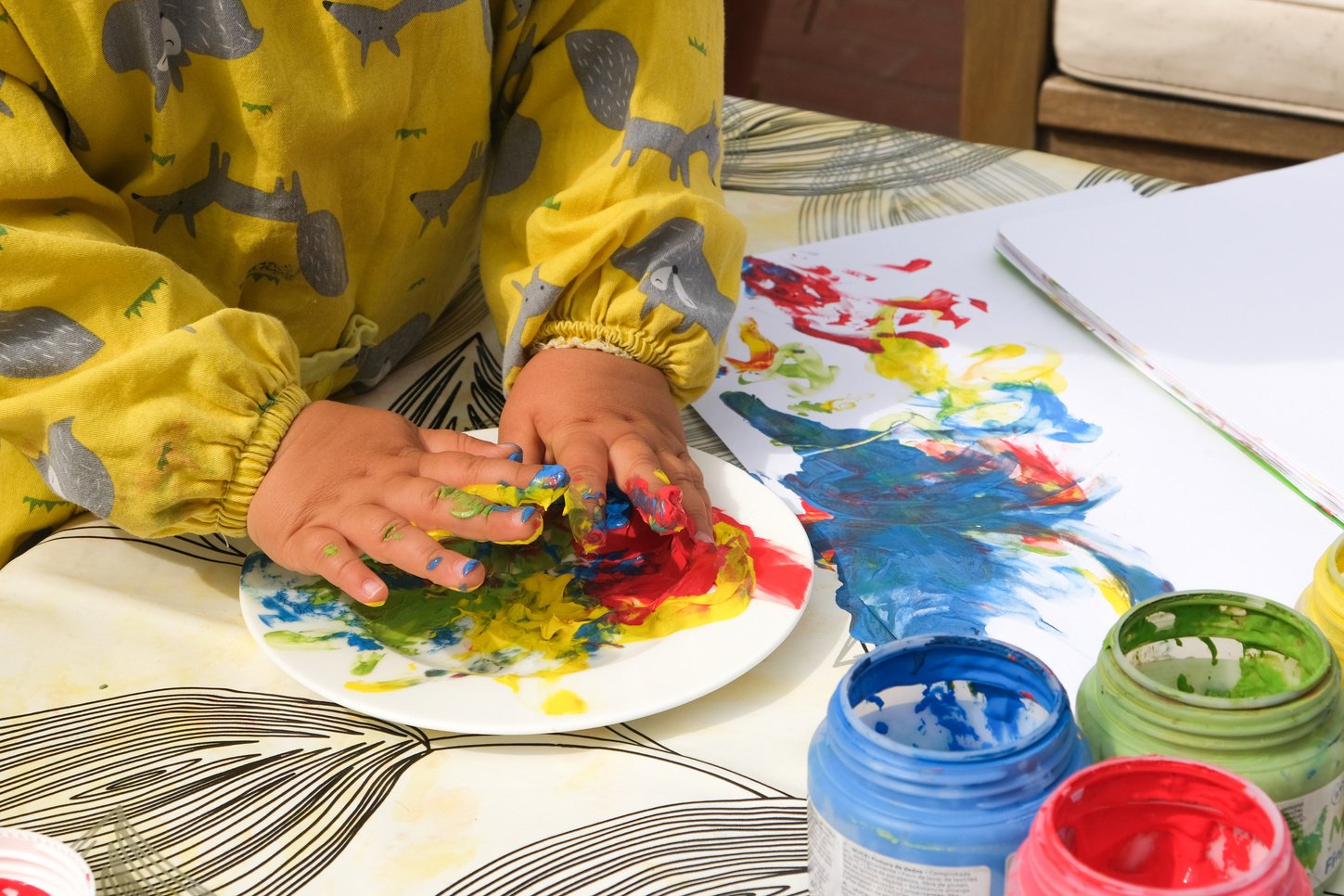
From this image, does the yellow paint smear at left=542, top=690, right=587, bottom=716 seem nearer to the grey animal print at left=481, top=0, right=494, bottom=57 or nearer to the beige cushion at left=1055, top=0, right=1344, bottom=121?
the grey animal print at left=481, top=0, right=494, bottom=57

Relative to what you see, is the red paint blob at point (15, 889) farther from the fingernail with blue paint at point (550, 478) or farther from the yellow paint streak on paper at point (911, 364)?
the yellow paint streak on paper at point (911, 364)

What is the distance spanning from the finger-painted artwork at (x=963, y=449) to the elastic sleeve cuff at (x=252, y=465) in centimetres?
23

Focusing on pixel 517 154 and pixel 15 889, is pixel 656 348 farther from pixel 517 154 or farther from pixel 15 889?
pixel 15 889

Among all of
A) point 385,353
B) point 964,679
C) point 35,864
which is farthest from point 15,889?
point 385,353

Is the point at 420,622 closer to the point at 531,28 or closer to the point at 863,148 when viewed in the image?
the point at 531,28

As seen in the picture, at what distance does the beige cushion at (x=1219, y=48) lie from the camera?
1.20 metres

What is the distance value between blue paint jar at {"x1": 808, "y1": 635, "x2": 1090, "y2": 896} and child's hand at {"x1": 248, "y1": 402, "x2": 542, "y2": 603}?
19cm

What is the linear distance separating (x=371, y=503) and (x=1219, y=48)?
1017 millimetres

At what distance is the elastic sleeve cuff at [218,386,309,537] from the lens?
566mm

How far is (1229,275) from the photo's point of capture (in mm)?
774

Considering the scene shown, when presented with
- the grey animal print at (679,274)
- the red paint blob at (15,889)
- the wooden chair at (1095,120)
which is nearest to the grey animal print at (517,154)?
the grey animal print at (679,274)

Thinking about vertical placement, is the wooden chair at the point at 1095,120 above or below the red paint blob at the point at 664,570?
below

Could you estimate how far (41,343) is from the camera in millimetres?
556

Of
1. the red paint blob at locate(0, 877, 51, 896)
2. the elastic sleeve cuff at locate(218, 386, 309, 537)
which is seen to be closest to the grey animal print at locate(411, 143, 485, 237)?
the elastic sleeve cuff at locate(218, 386, 309, 537)
